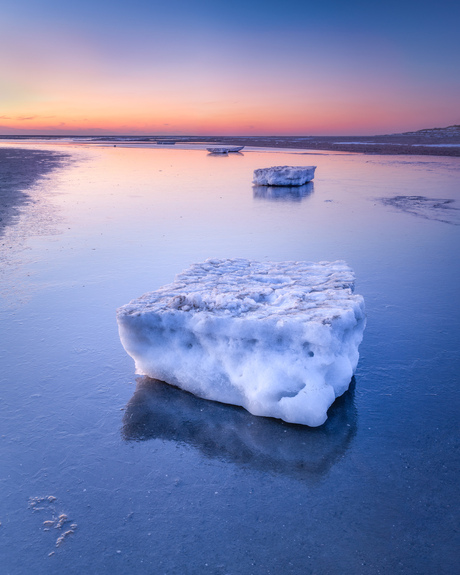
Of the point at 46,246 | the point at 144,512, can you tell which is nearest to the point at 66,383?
the point at 144,512

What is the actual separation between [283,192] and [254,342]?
12.4m

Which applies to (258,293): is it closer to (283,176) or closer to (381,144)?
(283,176)

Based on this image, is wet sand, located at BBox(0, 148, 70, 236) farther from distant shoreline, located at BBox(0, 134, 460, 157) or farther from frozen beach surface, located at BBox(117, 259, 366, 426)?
distant shoreline, located at BBox(0, 134, 460, 157)

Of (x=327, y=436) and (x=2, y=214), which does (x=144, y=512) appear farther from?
(x=2, y=214)

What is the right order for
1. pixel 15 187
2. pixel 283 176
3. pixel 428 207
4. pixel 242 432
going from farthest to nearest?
pixel 283 176
pixel 15 187
pixel 428 207
pixel 242 432

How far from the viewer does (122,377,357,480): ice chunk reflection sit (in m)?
2.90

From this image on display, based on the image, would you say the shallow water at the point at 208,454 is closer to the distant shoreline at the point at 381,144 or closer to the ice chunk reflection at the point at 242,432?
the ice chunk reflection at the point at 242,432

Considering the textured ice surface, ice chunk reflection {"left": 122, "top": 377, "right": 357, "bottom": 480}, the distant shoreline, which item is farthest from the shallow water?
the distant shoreline

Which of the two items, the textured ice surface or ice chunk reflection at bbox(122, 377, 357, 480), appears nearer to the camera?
ice chunk reflection at bbox(122, 377, 357, 480)

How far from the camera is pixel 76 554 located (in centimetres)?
226

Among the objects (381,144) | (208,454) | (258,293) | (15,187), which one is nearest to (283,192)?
(15,187)

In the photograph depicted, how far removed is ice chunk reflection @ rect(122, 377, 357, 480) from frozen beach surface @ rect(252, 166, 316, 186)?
1292cm

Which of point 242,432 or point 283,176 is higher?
point 242,432

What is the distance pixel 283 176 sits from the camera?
15.8 m
